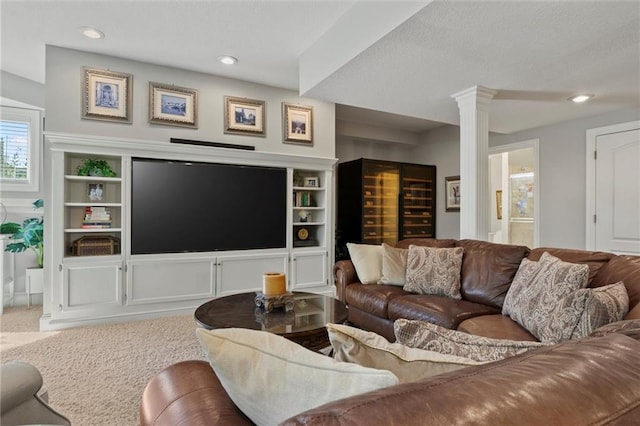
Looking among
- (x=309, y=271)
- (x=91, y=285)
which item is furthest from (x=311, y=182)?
(x=91, y=285)

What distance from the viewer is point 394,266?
10.0 ft

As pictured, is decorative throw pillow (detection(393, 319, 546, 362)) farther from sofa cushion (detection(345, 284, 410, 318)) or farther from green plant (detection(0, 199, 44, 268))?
green plant (detection(0, 199, 44, 268))

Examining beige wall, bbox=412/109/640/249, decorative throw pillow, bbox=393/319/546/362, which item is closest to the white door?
beige wall, bbox=412/109/640/249

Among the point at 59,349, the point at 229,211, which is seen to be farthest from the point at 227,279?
the point at 59,349

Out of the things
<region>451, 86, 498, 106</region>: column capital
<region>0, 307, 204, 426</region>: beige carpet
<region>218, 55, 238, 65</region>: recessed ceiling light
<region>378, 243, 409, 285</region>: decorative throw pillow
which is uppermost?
<region>218, 55, 238, 65</region>: recessed ceiling light

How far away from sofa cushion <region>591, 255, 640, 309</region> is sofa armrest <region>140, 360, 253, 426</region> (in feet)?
6.41

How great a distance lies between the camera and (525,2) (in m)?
1.94

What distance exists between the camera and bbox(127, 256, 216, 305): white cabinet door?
3504 millimetres

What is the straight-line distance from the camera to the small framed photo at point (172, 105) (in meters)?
3.68

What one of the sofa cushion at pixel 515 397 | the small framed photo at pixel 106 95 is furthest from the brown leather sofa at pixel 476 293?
the small framed photo at pixel 106 95

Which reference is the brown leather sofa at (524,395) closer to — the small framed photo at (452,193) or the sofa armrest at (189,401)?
the sofa armrest at (189,401)

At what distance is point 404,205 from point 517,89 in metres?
2.64

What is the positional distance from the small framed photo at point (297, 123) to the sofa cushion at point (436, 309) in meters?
2.58

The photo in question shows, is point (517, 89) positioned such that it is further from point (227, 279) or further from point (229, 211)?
point (227, 279)
